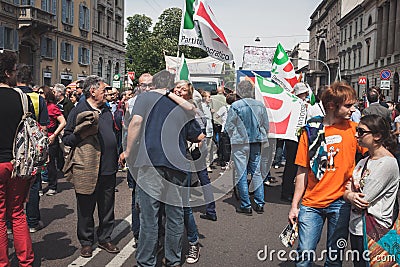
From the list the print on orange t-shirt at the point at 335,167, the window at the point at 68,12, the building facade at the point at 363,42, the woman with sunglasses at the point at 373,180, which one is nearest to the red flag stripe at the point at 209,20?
the print on orange t-shirt at the point at 335,167

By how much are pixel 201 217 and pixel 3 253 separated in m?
2.97

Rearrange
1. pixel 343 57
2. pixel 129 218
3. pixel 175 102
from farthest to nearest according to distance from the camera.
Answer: pixel 343 57
pixel 129 218
pixel 175 102

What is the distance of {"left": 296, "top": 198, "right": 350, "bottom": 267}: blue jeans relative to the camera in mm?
3369

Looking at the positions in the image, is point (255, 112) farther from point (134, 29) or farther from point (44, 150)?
point (134, 29)

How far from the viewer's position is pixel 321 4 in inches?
4124

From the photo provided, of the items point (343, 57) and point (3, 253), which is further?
point (343, 57)

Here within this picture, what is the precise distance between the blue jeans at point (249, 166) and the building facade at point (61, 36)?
81.1 feet

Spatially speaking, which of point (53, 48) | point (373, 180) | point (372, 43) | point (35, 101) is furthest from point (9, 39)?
point (372, 43)

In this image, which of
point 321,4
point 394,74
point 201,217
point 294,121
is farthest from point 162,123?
point 321,4

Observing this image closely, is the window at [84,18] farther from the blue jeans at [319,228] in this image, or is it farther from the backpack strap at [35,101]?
the blue jeans at [319,228]

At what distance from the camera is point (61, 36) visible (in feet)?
117

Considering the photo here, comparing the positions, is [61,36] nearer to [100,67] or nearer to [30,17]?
[30,17]

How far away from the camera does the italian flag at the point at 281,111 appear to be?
686 centimetres

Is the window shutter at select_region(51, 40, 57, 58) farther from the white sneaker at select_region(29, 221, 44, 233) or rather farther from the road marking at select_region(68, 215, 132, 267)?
the white sneaker at select_region(29, 221, 44, 233)
